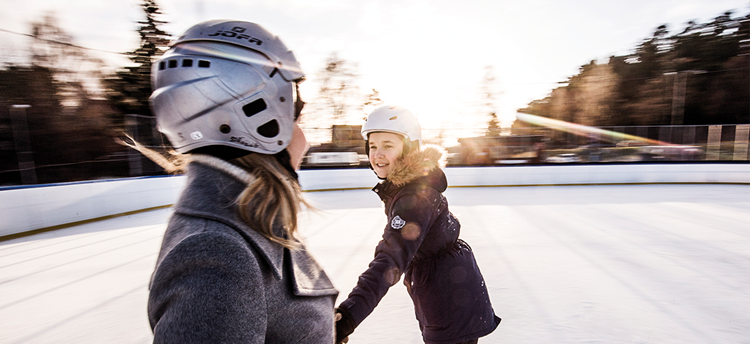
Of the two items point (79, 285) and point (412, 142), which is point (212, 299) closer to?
point (412, 142)

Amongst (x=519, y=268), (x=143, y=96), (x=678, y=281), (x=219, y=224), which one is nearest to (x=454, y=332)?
(x=219, y=224)

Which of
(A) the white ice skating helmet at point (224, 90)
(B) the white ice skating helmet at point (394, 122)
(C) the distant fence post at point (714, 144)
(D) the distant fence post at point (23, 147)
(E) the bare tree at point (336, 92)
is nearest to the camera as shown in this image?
(A) the white ice skating helmet at point (224, 90)

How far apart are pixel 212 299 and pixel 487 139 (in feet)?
39.5

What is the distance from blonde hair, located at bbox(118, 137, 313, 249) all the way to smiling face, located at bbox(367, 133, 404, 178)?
0.81m

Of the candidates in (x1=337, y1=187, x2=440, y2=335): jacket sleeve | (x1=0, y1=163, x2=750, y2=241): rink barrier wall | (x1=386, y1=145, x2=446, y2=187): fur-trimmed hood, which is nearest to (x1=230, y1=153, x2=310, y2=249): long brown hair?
(x1=337, y1=187, x2=440, y2=335): jacket sleeve

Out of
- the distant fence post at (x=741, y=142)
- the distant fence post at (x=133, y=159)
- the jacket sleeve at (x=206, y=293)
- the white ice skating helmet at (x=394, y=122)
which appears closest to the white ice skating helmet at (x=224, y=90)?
the jacket sleeve at (x=206, y=293)

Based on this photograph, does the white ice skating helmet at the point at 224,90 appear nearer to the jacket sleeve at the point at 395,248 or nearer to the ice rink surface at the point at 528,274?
the ice rink surface at the point at 528,274

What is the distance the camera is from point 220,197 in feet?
1.93

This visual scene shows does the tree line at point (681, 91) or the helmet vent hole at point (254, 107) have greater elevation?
the tree line at point (681, 91)

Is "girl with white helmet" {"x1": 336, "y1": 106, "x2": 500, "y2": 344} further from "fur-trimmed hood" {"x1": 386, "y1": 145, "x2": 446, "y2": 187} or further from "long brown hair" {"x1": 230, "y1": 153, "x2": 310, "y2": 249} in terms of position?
"long brown hair" {"x1": 230, "y1": 153, "x2": 310, "y2": 249}

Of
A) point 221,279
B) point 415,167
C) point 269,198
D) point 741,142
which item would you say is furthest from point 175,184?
point 741,142

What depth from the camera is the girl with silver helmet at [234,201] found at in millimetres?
470

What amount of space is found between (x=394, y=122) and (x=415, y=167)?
1.00 ft

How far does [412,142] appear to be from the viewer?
63.6 inches
